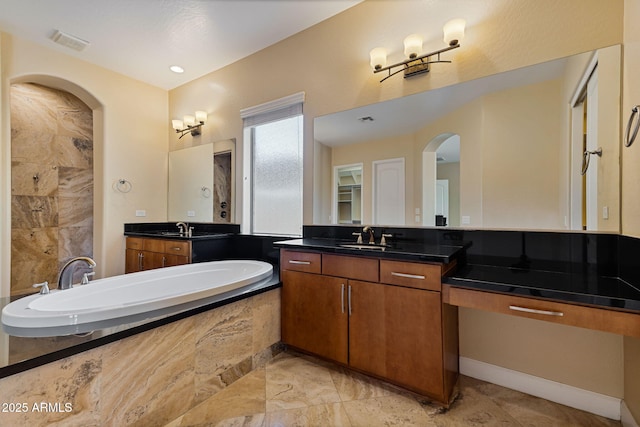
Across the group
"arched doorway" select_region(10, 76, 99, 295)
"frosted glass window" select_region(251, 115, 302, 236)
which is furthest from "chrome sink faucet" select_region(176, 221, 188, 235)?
"arched doorway" select_region(10, 76, 99, 295)

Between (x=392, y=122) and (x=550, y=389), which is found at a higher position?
(x=392, y=122)

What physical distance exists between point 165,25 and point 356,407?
3.45 m

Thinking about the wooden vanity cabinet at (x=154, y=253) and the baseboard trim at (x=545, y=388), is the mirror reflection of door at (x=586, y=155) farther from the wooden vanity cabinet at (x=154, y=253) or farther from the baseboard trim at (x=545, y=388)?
the wooden vanity cabinet at (x=154, y=253)

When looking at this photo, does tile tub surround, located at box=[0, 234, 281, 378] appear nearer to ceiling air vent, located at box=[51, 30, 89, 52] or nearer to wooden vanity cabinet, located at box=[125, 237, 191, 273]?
wooden vanity cabinet, located at box=[125, 237, 191, 273]

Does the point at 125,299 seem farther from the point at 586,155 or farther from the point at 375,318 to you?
Result: the point at 586,155

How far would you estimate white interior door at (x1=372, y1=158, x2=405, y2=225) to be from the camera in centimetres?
211

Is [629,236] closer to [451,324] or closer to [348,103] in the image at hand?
[451,324]

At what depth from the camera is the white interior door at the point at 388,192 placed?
211 cm

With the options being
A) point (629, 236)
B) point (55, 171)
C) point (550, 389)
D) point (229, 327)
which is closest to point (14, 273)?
point (55, 171)

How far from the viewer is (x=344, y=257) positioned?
180cm

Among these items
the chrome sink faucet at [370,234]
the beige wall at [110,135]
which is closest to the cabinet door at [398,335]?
the chrome sink faucet at [370,234]

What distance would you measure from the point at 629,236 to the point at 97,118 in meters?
4.87

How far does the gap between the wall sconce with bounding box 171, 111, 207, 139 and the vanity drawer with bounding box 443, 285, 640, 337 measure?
3340 millimetres

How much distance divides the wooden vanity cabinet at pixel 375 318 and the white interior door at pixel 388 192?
1.88 ft
